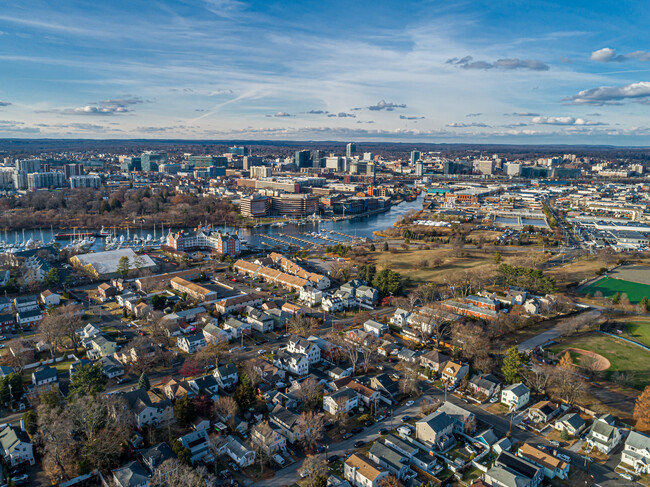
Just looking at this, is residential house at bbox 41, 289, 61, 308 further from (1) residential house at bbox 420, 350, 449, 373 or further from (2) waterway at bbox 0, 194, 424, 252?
(1) residential house at bbox 420, 350, 449, 373

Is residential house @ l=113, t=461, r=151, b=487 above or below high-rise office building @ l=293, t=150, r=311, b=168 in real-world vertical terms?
below

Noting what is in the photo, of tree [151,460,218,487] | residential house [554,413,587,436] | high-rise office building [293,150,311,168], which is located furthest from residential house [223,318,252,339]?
high-rise office building [293,150,311,168]

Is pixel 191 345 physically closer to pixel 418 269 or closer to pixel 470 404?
pixel 470 404

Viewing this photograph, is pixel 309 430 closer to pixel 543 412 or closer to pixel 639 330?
pixel 543 412

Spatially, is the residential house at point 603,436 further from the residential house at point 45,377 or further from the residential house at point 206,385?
the residential house at point 45,377

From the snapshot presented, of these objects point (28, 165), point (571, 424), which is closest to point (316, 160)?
point (28, 165)

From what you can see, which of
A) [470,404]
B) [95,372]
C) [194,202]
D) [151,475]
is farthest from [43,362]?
[194,202]
